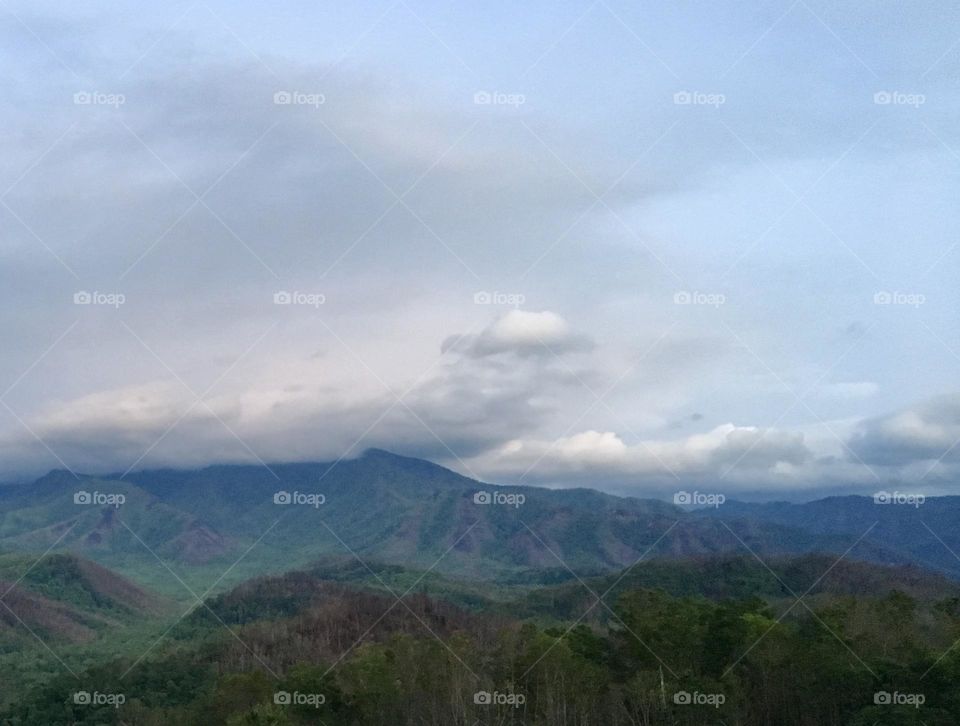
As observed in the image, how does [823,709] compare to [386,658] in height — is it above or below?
below

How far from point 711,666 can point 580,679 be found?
8.81 metres

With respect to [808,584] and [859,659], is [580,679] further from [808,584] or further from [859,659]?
[808,584]

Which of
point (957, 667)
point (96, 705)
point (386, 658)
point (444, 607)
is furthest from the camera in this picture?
point (444, 607)

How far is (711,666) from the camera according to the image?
A: 2470 inches

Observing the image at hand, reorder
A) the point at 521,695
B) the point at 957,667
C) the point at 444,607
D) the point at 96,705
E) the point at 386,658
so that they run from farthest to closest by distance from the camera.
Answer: the point at 444,607 → the point at 96,705 → the point at 386,658 → the point at 521,695 → the point at 957,667

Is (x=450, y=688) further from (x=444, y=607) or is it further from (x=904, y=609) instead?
(x=444, y=607)

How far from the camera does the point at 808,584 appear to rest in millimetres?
191625

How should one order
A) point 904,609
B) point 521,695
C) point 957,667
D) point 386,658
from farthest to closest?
1. point 904,609
2. point 386,658
3. point 521,695
4. point 957,667

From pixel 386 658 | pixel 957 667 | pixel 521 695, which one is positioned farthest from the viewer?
pixel 386 658

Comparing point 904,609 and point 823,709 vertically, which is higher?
point 904,609

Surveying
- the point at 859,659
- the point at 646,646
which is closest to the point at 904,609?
the point at 859,659

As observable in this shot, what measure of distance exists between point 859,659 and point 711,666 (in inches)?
352

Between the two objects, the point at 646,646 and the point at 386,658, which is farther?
the point at 386,658

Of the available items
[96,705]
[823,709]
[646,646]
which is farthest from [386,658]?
[96,705]
